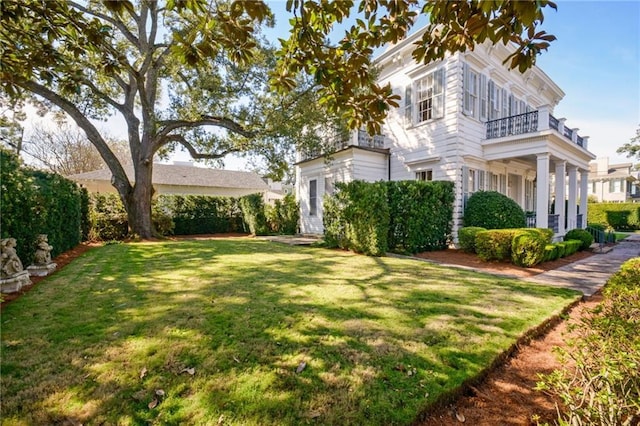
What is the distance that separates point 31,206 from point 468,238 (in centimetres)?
1105

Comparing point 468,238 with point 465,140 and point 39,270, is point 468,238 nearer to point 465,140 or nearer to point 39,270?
point 465,140

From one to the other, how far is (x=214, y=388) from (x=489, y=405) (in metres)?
2.17

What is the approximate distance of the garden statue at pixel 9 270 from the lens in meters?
4.53

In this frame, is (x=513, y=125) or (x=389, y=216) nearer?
(x=389, y=216)

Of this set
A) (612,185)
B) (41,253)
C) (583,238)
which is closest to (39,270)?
(41,253)

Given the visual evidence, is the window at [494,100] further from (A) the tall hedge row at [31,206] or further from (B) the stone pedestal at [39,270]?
(B) the stone pedestal at [39,270]

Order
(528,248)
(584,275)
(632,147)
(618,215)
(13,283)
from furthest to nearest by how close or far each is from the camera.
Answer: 1. (632,147)
2. (618,215)
3. (528,248)
4. (584,275)
5. (13,283)

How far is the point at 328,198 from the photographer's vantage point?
1009 cm

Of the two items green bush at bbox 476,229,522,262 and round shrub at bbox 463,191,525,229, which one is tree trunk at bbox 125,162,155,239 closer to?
green bush at bbox 476,229,522,262

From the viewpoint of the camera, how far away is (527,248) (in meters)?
7.46

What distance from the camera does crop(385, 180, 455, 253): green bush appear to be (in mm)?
9047

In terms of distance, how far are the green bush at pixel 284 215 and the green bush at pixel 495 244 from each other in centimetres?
956

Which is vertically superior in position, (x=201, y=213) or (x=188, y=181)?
(x=188, y=181)

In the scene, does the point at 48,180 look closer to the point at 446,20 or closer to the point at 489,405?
the point at 446,20
